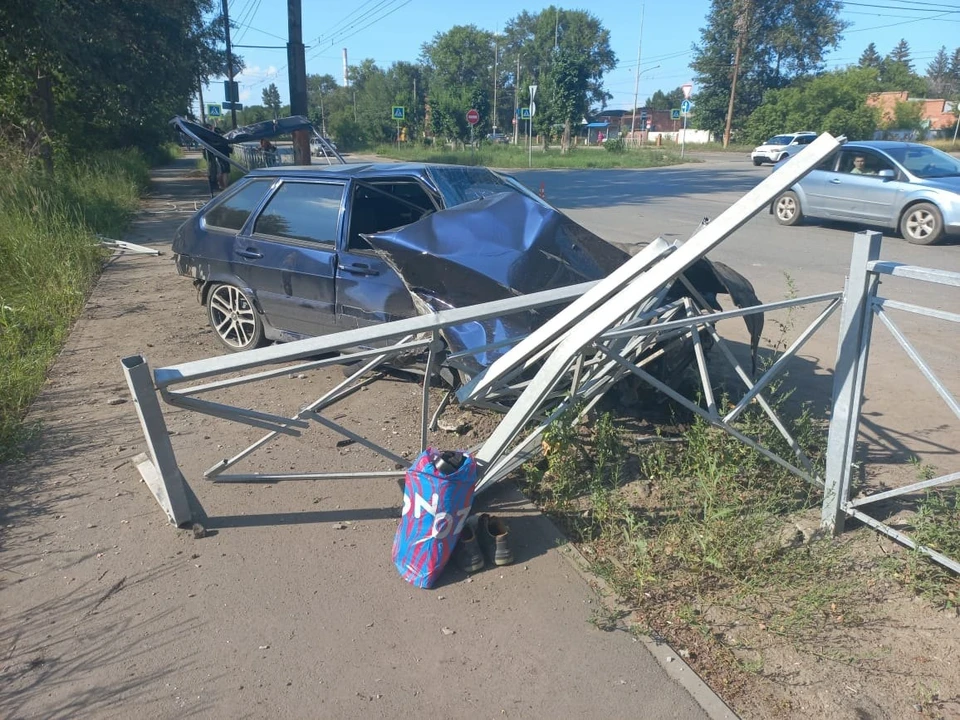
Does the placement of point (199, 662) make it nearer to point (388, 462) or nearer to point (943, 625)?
point (388, 462)

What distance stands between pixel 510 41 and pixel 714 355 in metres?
94.9

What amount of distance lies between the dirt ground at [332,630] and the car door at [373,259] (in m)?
1.24

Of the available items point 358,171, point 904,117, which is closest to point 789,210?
point 358,171

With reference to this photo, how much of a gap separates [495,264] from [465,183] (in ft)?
4.87

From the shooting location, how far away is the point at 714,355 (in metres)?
5.95

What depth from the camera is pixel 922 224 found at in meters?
11.7

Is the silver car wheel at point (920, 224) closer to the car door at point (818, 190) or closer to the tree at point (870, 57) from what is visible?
the car door at point (818, 190)

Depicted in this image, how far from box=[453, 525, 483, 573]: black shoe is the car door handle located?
7.60 feet

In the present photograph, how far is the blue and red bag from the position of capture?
9.98 feet

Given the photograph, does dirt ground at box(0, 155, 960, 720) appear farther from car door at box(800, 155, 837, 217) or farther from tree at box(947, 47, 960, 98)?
tree at box(947, 47, 960, 98)

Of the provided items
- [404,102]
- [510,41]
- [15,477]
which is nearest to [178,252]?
[15,477]

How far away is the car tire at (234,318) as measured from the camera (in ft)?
19.5

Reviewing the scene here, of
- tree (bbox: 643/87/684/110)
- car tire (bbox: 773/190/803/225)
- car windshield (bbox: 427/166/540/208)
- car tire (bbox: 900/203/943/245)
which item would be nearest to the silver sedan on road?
car tire (bbox: 900/203/943/245)

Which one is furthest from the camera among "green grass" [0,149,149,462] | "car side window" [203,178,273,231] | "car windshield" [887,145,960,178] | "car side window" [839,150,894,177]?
"car side window" [839,150,894,177]
